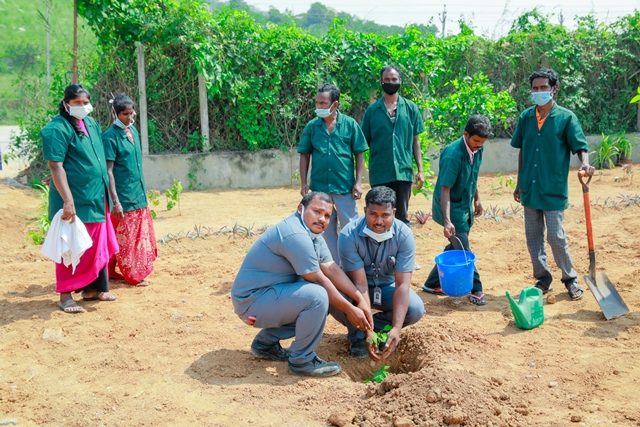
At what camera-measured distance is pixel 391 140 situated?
6.68m

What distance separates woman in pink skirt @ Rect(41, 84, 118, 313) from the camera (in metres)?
5.82

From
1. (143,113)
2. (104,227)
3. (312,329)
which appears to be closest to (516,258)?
(312,329)

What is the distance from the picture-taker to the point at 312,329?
4625 mm

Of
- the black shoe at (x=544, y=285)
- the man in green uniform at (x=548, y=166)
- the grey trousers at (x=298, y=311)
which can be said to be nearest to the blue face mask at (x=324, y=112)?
the man in green uniform at (x=548, y=166)

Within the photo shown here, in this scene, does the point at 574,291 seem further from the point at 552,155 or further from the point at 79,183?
the point at 79,183

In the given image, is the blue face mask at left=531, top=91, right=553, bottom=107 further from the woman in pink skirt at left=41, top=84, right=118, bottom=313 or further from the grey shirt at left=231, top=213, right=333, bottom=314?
the woman in pink skirt at left=41, top=84, right=118, bottom=313

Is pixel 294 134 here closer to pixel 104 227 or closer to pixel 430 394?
pixel 104 227

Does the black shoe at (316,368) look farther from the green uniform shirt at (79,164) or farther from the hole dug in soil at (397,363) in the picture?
the green uniform shirt at (79,164)

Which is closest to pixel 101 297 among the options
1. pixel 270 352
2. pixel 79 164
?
pixel 79 164

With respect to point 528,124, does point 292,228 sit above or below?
below

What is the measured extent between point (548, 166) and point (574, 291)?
42.0 inches

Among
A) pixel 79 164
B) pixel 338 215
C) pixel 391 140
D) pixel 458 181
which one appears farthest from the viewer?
pixel 391 140

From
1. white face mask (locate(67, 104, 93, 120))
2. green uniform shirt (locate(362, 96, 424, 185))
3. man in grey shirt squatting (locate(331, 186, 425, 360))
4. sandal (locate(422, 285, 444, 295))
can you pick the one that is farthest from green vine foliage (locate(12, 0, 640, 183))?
man in grey shirt squatting (locate(331, 186, 425, 360))

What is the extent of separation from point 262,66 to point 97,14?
8.51 feet
